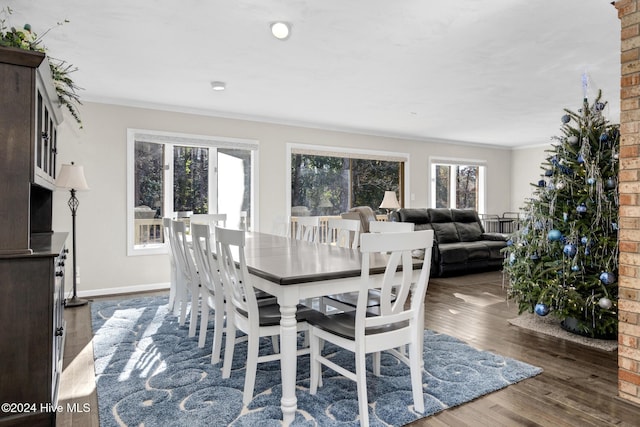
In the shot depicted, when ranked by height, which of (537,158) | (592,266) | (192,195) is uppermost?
(537,158)

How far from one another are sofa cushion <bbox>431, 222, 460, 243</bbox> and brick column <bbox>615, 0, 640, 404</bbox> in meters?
4.11

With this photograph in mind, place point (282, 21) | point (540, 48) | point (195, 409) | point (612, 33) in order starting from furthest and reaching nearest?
point (540, 48) → point (612, 33) → point (282, 21) → point (195, 409)

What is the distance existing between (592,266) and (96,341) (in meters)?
3.92

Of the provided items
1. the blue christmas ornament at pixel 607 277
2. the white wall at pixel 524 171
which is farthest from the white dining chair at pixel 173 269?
the white wall at pixel 524 171

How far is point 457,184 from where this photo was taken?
875 cm

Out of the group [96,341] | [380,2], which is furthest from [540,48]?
[96,341]

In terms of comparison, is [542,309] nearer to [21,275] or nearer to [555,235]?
[555,235]

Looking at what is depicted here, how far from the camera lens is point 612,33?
301 centimetres

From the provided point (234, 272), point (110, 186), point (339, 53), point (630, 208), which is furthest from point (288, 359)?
point (110, 186)

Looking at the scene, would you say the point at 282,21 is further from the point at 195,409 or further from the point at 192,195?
the point at 192,195

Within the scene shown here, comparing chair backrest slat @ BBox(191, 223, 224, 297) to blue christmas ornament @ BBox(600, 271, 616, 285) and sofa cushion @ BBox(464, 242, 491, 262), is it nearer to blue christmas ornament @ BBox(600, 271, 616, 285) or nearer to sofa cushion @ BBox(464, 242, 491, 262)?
blue christmas ornament @ BBox(600, 271, 616, 285)

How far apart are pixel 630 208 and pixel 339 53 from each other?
2.35 metres

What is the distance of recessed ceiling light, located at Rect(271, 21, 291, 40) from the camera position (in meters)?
2.84

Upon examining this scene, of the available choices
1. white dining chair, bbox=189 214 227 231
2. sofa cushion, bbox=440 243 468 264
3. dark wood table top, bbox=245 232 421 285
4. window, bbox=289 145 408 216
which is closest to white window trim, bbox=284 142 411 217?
window, bbox=289 145 408 216
